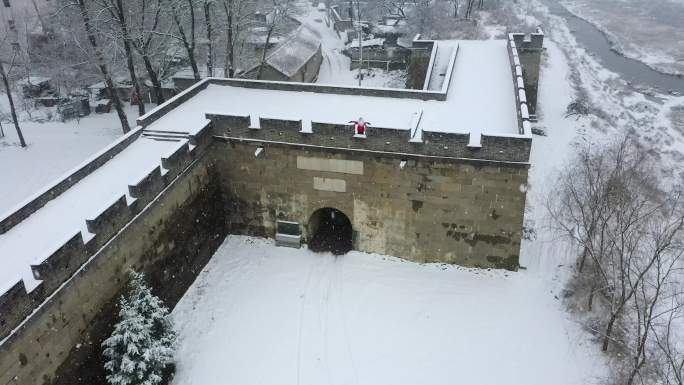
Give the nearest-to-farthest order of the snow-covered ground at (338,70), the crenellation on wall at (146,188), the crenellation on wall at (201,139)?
the crenellation on wall at (146,188) → the crenellation on wall at (201,139) → the snow-covered ground at (338,70)

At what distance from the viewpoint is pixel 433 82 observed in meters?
25.5

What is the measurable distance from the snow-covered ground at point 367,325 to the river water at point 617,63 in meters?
32.0

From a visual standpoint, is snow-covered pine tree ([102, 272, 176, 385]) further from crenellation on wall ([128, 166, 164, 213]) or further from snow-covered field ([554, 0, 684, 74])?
snow-covered field ([554, 0, 684, 74])

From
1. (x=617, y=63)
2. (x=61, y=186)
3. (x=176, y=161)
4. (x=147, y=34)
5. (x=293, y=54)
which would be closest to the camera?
(x=61, y=186)

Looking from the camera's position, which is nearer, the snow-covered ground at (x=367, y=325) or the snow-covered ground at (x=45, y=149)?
the snow-covered ground at (x=367, y=325)

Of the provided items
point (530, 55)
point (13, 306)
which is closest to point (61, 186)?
point (13, 306)

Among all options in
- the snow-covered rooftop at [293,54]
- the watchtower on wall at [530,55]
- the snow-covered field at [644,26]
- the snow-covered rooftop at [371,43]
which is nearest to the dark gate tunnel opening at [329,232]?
the watchtower on wall at [530,55]

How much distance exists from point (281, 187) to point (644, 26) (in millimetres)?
55795

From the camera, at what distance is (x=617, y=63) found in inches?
1919

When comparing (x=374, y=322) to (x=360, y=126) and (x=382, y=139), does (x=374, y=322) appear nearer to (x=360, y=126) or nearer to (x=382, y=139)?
(x=382, y=139)

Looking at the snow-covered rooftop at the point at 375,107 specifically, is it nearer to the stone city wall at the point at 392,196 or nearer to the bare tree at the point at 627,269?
the stone city wall at the point at 392,196

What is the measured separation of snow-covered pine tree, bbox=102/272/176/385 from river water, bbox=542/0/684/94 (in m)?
40.6

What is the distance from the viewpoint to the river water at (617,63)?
43.0m

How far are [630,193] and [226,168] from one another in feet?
45.3
